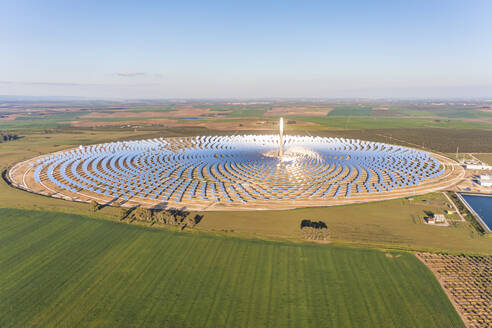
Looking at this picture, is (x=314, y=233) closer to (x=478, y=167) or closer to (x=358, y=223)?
(x=358, y=223)

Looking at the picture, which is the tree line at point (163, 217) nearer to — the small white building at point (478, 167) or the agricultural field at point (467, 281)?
the agricultural field at point (467, 281)

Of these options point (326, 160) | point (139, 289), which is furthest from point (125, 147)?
point (139, 289)

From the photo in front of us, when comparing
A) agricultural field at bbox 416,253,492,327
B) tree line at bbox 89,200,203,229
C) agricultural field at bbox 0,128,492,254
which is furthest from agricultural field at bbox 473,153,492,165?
tree line at bbox 89,200,203,229

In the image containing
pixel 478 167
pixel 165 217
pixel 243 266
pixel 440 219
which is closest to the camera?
pixel 243 266

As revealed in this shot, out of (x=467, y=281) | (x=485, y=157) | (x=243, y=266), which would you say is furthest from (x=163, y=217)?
(x=485, y=157)

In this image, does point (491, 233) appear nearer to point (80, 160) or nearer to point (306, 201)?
point (306, 201)

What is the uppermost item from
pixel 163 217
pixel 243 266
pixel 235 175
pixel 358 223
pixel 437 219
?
pixel 235 175

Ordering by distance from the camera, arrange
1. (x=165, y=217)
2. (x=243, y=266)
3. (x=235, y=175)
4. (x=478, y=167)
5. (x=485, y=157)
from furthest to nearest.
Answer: (x=485, y=157) → (x=478, y=167) → (x=235, y=175) → (x=165, y=217) → (x=243, y=266)

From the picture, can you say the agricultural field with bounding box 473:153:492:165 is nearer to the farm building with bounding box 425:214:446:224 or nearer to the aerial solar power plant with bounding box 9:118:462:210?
the aerial solar power plant with bounding box 9:118:462:210
